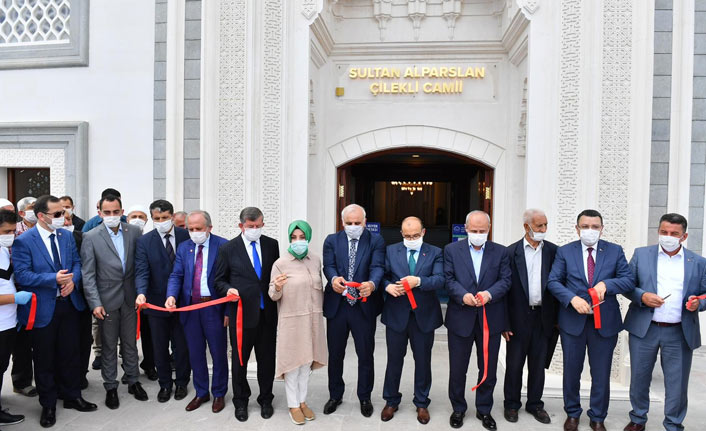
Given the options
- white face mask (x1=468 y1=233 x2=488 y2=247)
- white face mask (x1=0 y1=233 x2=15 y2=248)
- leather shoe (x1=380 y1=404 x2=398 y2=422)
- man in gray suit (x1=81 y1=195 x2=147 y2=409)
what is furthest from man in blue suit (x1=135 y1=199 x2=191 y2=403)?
white face mask (x1=468 y1=233 x2=488 y2=247)

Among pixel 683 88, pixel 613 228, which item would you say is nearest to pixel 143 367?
pixel 613 228

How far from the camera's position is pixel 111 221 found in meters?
3.35

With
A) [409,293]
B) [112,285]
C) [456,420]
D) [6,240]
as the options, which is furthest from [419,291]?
[6,240]

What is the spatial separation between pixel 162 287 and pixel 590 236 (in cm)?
299

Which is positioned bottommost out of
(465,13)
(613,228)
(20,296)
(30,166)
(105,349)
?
(105,349)

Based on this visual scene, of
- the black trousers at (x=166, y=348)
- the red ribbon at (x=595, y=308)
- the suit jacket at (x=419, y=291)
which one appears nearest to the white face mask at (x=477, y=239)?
the suit jacket at (x=419, y=291)

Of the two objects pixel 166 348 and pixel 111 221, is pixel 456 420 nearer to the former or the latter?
pixel 166 348

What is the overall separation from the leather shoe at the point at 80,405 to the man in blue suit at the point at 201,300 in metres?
0.67

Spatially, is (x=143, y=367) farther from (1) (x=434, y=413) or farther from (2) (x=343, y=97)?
(2) (x=343, y=97)

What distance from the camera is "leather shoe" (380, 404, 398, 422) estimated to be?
3.21 meters

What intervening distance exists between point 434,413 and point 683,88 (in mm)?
3431

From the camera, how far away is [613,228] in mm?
4004

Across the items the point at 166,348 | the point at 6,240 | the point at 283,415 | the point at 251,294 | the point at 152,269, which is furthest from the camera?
the point at 166,348

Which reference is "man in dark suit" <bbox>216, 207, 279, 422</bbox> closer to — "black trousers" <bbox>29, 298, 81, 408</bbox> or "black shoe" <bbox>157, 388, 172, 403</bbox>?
"black shoe" <bbox>157, 388, 172, 403</bbox>
